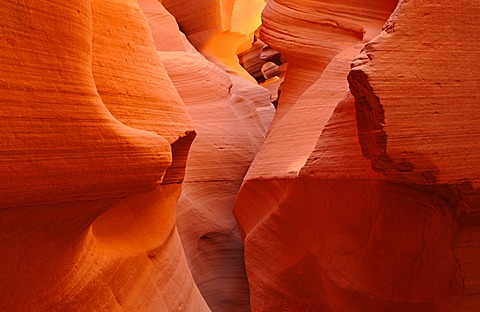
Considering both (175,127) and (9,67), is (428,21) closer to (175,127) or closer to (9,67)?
(175,127)

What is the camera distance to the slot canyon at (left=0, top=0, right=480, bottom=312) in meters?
1.78

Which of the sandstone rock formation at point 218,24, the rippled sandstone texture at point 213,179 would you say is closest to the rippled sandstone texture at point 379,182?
the rippled sandstone texture at point 213,179

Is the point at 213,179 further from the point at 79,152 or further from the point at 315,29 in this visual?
the point at 79,152

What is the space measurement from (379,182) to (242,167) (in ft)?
6.82

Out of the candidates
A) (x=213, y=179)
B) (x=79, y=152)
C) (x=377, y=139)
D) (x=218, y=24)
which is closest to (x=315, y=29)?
(x=213, y=179)

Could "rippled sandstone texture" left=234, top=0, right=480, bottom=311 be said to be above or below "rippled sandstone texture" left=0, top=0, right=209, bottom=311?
below

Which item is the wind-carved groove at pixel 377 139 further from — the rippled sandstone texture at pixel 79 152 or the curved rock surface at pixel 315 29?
the curved rock surface at pixel 315 29

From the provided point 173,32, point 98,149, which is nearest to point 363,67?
point 98,149

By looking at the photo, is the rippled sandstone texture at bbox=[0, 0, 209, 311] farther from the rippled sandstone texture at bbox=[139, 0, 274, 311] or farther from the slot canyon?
the rippled sandstone texture at bbox=[139, 0, 274, 311]

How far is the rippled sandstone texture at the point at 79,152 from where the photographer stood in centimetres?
168

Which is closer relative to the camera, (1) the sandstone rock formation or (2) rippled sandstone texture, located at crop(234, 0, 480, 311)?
(2) rippled sandstone texture, located at crop(234, 0, 480, 311)

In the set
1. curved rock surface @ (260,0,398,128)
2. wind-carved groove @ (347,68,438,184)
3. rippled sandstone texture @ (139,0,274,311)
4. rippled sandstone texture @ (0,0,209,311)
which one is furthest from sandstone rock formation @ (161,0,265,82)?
wind-carved groove @ (347,68,438,184)

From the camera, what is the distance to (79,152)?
1788mm

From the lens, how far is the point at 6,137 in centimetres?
162
